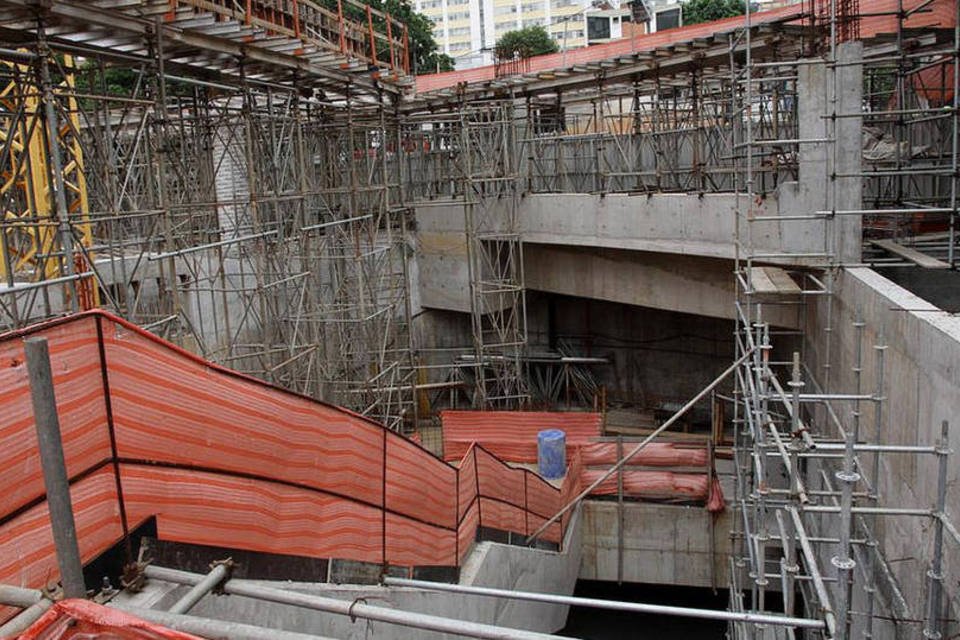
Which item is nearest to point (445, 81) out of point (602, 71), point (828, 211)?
point (602, 71)

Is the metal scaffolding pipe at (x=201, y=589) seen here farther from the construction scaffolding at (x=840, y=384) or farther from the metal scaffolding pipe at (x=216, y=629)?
the construction scaffolding at (x=840, y=384)

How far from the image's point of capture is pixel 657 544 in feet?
52.7

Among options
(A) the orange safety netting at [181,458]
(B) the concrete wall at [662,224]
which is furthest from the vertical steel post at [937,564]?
(B) the concrete wall at [662,224]

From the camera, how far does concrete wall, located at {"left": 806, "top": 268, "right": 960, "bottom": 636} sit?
245 inches

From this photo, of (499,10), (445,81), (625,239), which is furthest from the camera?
(499,10)

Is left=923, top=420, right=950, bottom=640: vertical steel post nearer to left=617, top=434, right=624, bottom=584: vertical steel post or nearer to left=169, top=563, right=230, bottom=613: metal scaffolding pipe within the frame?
left=169, top=563, right=230, bottom=613: metal scaffolding pipe

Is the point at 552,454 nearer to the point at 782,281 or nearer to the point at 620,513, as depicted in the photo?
the point at 620,513

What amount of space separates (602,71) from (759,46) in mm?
4277

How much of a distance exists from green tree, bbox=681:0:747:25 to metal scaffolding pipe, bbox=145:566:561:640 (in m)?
53.9

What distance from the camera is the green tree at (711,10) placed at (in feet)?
173

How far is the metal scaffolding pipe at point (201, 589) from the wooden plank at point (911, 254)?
8547 mm

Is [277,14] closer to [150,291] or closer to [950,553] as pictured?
[150,291]

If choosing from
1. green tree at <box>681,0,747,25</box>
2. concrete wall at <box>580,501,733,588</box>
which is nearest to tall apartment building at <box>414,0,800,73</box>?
green tree at <box>681,0,747,25</box>

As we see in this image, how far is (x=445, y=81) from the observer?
1411 inches
